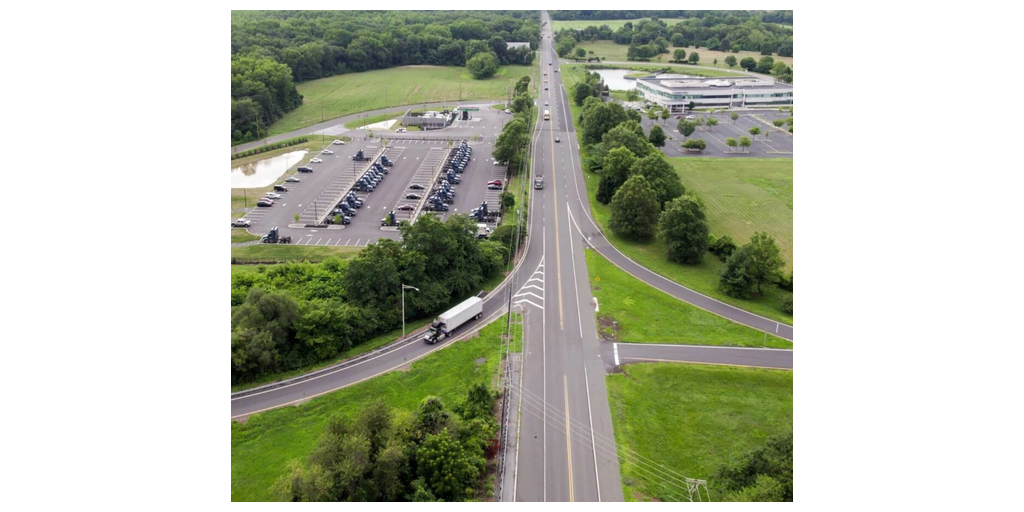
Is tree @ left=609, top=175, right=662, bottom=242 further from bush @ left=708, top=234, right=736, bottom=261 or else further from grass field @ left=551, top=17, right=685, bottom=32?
grass field @ left=551, top=17, right=685, bottom=32

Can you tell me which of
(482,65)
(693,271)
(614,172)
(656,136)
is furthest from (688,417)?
(482,65)

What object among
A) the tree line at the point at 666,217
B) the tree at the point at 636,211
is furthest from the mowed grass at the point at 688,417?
the tree at the point at 636,211

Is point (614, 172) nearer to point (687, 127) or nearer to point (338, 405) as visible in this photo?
point (687, 127)

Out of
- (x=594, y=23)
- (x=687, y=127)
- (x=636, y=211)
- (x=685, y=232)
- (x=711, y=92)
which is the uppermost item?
(x=594, y=23)

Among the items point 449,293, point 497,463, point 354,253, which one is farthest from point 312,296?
point 497,463

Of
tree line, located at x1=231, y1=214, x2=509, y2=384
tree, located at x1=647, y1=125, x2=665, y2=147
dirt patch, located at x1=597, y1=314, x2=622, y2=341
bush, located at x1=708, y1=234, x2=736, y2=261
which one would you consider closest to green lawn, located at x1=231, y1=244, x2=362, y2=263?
tree line, located at x1=231, y1=214, x2=509, y2=384

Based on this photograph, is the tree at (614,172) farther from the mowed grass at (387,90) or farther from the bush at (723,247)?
the mowed grass at (387,90)
